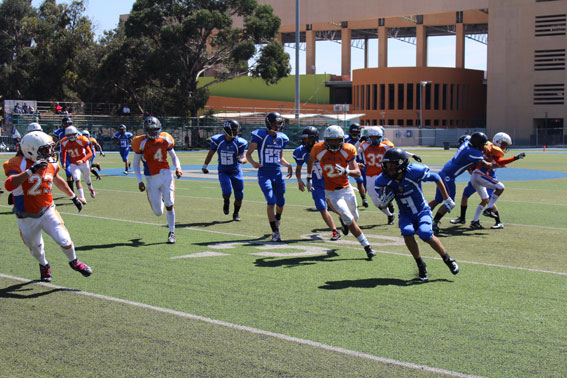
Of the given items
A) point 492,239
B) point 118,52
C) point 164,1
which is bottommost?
point 492,239

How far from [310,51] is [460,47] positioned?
19528 millimetres

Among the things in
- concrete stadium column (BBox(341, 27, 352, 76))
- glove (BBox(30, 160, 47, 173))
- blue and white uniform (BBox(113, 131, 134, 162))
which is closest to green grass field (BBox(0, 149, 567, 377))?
glove (BBox(30, 160, 47, 173))

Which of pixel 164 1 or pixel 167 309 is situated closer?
pixel 167 309

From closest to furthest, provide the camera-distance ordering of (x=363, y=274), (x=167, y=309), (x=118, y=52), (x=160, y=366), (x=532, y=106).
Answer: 1. (x=160, y=366)
2. (x=167, y=309)
3. (x=363, y=274)
4. (x=118, y=52)
5. (x=532, y=106)

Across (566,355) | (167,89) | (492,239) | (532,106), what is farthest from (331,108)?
(566,355)

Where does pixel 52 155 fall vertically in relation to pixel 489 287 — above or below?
above

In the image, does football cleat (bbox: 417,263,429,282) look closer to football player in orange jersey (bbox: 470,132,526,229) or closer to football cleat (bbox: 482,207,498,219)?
football player in orange jersey (bbox: 470,132,526,229)

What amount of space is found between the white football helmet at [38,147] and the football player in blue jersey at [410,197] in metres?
4.17

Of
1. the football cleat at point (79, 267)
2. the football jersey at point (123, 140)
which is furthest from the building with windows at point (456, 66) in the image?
the football cleat at point (79, 267)

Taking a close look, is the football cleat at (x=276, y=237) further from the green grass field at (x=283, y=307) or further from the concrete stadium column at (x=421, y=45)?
the concrete stadium column at (x=421, y=45)

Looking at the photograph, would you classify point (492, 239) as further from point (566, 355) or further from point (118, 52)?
point (118, 52)

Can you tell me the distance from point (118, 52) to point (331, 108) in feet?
115

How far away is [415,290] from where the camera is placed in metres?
8.02

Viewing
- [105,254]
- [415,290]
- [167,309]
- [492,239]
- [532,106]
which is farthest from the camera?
[532,106]
